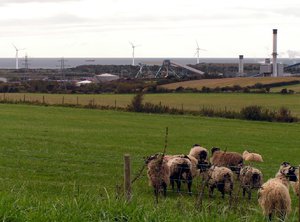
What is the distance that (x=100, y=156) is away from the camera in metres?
28.4

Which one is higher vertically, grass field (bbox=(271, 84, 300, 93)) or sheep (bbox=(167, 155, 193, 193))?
grass field (bbox=(271, 84, 300, 93))

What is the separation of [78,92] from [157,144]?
2290 inches

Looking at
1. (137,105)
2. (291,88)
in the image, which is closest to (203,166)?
(137,105)

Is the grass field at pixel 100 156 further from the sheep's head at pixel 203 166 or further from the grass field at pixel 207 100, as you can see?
the grass field at pixel 207 100

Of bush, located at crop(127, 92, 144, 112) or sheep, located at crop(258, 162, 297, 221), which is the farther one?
bush, located at crop(127, 92, 144, 112)

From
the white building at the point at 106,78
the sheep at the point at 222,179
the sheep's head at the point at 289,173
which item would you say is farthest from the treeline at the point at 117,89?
the sheep at the point at 222,179

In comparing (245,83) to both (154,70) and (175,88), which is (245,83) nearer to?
(175,88)

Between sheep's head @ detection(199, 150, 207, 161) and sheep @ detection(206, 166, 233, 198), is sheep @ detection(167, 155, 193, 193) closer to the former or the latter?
sheep @ detection(206, 166, 233, 198)

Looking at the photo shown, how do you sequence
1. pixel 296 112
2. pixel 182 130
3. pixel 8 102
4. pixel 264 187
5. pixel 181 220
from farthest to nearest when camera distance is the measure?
1. pixel 8 102
2. pixel 296 112
3. pixel 182 130
4. pixel 264 187
5. pixel 181 220

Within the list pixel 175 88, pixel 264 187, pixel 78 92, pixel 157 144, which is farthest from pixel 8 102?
pixel 264 187

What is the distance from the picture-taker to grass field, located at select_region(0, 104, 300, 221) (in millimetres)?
9922

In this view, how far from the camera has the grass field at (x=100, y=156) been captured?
9.92m

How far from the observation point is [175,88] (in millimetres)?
92688

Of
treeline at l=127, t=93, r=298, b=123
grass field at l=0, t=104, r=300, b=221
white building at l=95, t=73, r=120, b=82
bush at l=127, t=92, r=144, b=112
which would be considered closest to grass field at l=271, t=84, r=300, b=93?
treeline at l=127, t=93, r=298, b=123
